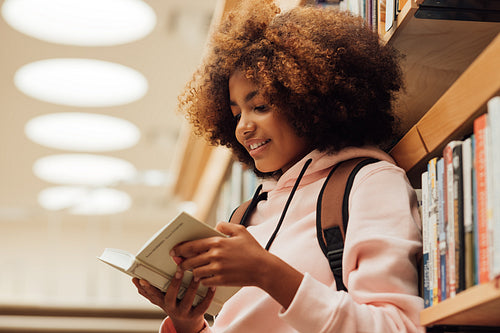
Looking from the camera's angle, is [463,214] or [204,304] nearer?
[463,214]

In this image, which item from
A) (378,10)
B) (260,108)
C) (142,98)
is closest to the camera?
(260,108)

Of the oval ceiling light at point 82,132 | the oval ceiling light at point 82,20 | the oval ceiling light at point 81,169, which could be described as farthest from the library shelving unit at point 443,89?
the oval ceiling light at point 81,169

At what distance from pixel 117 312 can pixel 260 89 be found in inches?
121

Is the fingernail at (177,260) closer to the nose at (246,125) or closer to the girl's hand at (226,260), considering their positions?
the girl's hand at (226,260)

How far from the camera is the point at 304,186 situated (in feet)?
4.76

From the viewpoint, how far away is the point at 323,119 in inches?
56.7

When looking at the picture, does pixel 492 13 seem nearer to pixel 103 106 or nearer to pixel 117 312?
pixel 117 312

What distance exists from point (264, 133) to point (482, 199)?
0.62m

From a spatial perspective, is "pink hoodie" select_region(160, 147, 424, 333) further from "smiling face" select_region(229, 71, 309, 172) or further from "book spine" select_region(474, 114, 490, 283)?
"book spine" select_region(474, 114, 490, 283)

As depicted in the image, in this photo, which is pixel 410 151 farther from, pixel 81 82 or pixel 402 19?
pixel 81 82

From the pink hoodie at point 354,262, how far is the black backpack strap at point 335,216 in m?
0.02

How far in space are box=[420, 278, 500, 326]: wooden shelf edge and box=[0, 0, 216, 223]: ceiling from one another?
3537 millimetres

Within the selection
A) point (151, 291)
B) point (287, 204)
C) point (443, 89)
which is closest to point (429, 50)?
point (443, 89)

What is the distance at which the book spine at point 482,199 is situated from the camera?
0.93 metres
